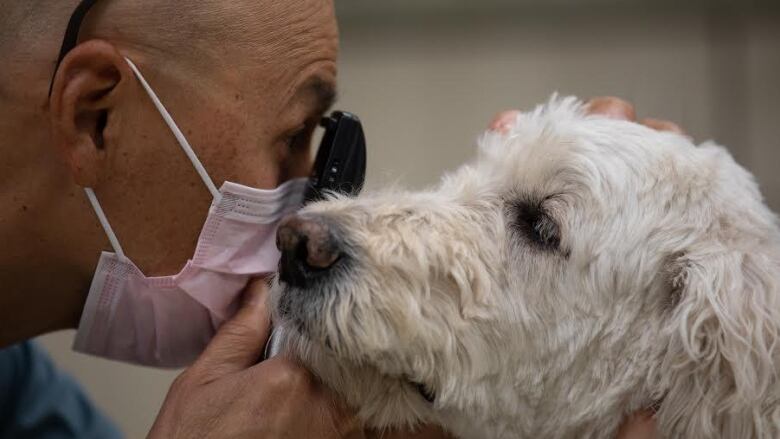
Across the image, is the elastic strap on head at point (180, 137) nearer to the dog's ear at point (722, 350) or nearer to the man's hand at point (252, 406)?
the man's hand at point (252, 406)

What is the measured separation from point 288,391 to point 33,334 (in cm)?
52

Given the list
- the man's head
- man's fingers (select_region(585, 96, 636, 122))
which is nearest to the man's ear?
the man's head

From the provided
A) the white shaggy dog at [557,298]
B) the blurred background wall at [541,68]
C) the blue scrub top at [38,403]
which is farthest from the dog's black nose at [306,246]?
Answer: the blurred background wall at [541,68]

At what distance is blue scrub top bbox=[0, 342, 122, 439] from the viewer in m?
1.47

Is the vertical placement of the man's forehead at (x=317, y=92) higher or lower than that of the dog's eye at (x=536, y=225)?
higher

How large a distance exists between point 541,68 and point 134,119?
4.80 ft

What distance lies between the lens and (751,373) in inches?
32.2

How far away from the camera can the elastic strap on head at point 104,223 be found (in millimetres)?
1078

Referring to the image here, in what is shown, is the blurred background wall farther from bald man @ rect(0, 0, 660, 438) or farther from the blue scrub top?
bald man @ rect(0, 0, 660, 438)

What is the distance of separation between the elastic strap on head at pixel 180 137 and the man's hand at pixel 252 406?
225mm

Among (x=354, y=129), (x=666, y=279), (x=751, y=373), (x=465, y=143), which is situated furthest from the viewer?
(x=465, y=143)

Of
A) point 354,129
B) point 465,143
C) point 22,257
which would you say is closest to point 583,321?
point 354,129

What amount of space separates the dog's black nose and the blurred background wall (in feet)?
4.50

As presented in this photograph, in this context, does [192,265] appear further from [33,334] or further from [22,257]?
[33,334]
